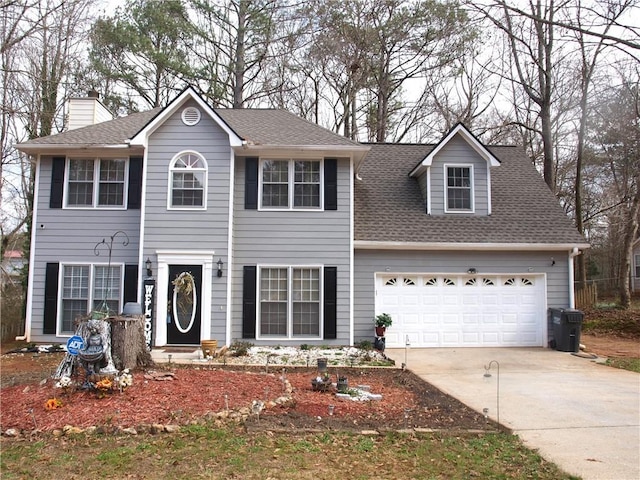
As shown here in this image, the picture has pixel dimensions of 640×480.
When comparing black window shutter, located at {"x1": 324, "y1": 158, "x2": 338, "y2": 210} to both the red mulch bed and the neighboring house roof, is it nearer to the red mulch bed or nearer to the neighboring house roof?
the neighboring house roof

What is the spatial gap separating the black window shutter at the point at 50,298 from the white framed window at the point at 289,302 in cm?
498

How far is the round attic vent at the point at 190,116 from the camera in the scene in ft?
41.1

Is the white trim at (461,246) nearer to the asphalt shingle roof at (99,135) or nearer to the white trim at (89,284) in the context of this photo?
the white trim at (89,284)

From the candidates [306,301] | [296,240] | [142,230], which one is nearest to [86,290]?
[142,230]

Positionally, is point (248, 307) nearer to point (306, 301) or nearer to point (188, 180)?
point (306, 301)

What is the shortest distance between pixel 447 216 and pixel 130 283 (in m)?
8.43

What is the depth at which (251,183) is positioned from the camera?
42.4 feet

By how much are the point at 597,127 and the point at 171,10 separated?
55.6 ft

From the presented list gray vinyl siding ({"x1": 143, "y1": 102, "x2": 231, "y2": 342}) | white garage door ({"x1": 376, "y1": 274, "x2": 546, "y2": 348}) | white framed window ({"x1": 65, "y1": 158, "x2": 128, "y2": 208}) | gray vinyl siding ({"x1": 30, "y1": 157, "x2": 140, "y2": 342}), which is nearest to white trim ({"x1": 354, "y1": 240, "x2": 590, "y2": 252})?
white garage door ({"x1": 376, "y1": 274, "x2": 546, "y2": 348})

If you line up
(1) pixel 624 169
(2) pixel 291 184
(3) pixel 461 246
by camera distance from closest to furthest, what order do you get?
1. (2) pixel 291 184
2. (3) pixel 461 246
3. (1) pixel 624 169

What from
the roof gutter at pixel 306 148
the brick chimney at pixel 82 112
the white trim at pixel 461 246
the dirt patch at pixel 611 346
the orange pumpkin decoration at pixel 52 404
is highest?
the brick chimney at pixel 82 112

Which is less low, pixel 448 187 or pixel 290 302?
pixel 448 187

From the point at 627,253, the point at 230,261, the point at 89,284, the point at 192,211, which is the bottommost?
the point at 89,284

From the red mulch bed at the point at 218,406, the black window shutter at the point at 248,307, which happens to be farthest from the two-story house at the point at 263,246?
the red mulch bed at the point at 218,406
